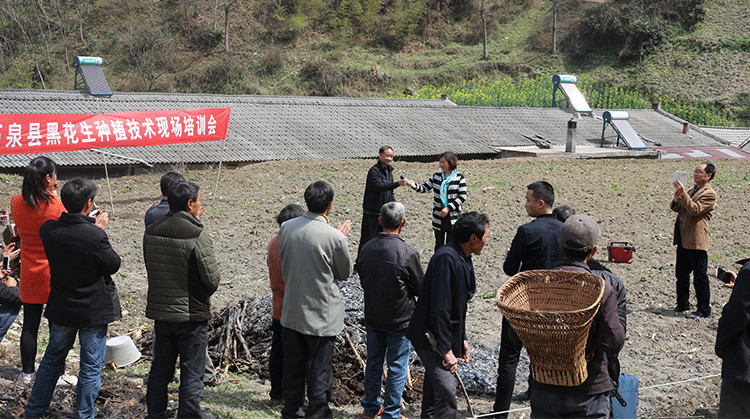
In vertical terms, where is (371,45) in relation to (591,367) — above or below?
above

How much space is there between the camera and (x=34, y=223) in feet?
14.8

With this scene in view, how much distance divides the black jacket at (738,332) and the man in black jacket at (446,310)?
1367mm

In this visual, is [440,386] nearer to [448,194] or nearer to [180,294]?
[180,294]

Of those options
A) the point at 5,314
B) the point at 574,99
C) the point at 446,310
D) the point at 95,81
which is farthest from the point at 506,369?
the point at 574,99

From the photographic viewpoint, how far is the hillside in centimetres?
3953

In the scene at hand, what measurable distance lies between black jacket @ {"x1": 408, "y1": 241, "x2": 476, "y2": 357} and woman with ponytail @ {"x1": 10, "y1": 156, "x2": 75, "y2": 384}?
102 inches

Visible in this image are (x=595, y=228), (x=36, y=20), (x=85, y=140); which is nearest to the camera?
(x=595, y=228)

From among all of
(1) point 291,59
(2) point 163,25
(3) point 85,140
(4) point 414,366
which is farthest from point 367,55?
(4) point 414,366

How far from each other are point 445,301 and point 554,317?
0.93 metres

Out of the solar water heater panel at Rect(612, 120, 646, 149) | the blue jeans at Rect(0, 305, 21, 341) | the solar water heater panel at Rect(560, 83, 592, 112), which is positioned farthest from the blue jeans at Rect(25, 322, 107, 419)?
the solar water heater panel at Rect(560, 83, 592, 112)

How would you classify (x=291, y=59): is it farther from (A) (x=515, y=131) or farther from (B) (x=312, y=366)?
(B) (x=312, y=366)

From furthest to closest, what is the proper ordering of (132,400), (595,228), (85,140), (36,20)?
(36,20) → (85,140) → (132,400) → (595,228)

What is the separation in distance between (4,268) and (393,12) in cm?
4653

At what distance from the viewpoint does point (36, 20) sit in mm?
43719
